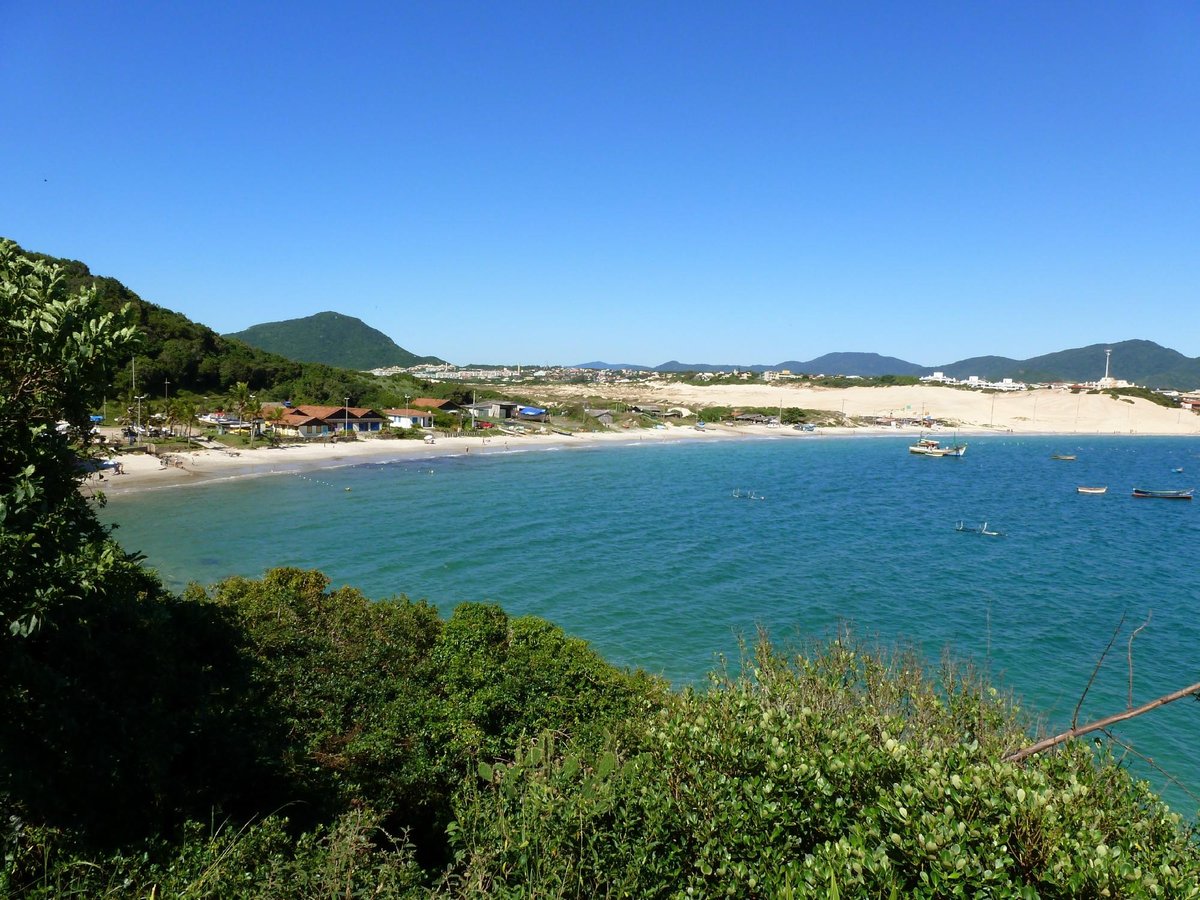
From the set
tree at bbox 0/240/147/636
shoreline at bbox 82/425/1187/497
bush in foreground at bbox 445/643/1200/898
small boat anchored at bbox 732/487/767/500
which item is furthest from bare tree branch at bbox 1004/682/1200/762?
small boat anchored at bbox 732/487/767/500

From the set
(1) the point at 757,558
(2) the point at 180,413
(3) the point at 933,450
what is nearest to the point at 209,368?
(2) the point at 180,413

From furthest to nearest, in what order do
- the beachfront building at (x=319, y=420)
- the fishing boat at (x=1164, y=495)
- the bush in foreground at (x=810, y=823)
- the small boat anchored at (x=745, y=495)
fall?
1. the beachfront building at (x=319, y=420)
2. the fishing boat at (x=1164, y=495)
3. the small boat anchored at (x=745, y=495)
4. the bush in foreground at (x=810, y=823)

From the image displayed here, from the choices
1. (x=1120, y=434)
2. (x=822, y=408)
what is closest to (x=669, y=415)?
(x=822, y=408)

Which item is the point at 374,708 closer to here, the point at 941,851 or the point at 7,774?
the point at 7,774

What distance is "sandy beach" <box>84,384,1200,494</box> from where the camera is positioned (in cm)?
5950

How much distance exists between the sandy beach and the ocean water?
5858mm

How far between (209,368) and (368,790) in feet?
311

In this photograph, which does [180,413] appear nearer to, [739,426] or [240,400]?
[240,400]

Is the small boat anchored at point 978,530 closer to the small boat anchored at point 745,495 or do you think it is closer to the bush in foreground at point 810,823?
the small boat anchored at point 745,495

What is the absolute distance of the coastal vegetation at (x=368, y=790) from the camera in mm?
5305

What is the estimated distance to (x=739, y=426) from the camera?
122m

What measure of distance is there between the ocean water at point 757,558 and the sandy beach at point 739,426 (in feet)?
19.2

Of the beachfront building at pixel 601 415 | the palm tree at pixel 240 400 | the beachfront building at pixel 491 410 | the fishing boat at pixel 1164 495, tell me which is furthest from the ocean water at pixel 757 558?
the beachfront building at pixel 601 415

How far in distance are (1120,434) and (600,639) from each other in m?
147
